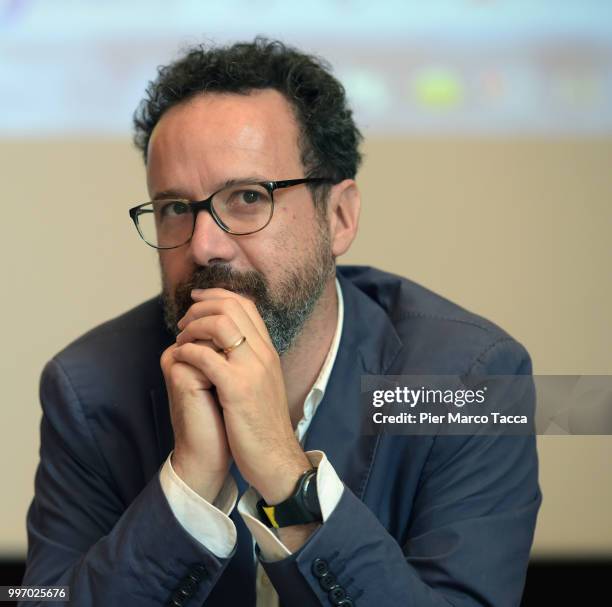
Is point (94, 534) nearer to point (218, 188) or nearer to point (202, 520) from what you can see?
point (202, 520)

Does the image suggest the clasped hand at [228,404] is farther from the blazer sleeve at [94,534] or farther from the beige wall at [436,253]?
the beige wall at [436,253]

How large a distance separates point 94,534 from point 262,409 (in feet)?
1.61

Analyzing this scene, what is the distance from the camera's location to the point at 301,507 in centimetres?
141

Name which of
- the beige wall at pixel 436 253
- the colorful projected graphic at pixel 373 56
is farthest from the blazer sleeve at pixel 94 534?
the colorful projected graphic at pixel 373 56

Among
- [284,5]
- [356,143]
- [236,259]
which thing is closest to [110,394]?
[236,259]

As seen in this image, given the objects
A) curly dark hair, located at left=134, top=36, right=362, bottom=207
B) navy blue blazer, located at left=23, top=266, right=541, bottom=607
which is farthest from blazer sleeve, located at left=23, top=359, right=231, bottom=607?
curly dark hair, located at left=134, top=36, right=362, bottom=207

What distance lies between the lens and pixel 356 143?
2.01 meters

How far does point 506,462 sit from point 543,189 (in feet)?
3.82

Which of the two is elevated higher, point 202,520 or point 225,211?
point 225,211

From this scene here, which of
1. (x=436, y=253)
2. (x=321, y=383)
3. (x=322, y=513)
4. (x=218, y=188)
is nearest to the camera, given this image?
(x=322, y=513)

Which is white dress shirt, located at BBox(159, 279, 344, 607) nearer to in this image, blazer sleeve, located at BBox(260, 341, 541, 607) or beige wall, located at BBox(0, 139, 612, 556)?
blazer sleeve, located at BBox(260, 341, 541, 607)

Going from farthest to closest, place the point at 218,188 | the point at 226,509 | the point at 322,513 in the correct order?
the point at 218,188, the point at 226,509, the point at 322,513

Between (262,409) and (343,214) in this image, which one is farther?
(343,214)

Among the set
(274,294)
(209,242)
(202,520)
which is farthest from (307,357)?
(202,520)
